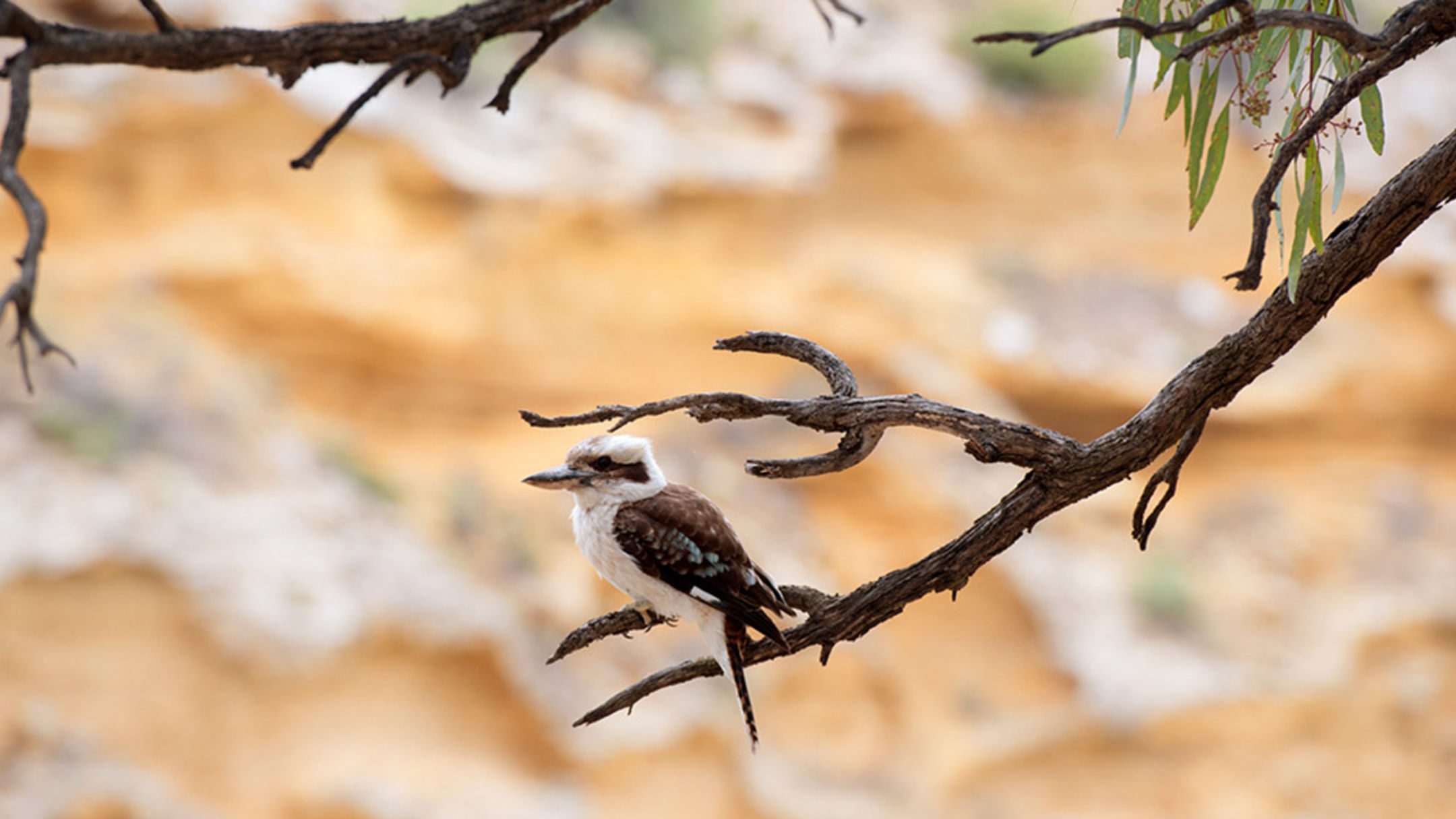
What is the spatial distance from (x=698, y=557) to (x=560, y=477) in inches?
11.0

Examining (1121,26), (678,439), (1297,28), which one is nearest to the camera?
(1121,26)

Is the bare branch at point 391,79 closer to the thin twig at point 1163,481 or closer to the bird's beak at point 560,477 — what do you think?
the bird's beak at point 560,477

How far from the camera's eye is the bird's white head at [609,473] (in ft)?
7.80

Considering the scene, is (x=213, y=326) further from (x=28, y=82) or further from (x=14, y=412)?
(x=28, y=82)

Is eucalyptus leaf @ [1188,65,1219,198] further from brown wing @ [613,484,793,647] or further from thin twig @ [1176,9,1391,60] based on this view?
brown wing @ [613,484,793,647]

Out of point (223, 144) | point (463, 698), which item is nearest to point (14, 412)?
point (223, 144)

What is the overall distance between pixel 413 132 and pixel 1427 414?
7.25 meters

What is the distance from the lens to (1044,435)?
208 cm

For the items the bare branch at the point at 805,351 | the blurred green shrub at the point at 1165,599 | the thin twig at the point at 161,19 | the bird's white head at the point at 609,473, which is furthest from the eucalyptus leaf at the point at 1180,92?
the blurred green shrub at the point at 1165,599

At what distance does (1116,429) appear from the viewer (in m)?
2.07

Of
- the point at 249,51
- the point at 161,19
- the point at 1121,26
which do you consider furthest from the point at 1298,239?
the point at 161,19

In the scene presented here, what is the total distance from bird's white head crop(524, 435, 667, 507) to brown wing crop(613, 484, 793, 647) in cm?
3

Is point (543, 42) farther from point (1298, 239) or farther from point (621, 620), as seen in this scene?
point (1298, 239)

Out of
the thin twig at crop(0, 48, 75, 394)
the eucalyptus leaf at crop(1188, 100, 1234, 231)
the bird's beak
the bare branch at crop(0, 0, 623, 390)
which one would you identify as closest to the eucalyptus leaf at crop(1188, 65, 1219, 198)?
the eucalyptus leaf at crop(1188, 100, 1234, 231)
